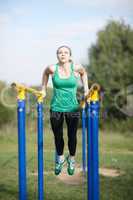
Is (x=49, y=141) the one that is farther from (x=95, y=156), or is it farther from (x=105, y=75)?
(x=95, y=156)

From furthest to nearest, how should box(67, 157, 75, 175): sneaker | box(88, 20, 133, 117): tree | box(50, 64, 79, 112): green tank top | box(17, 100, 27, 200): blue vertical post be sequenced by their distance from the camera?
box(88, 20, 133, 117): tree
box(67, 157, 75, 175): sneaker
box(50, 64, 79, 112): green tank top
box(17, 100, 27, 200): blue vertical post

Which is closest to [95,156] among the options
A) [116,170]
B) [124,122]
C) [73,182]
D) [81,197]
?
[81,197]

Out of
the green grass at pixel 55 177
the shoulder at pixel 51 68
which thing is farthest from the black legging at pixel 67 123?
the green grass at pixel 55 177

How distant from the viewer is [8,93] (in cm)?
1389

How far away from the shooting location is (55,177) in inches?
273

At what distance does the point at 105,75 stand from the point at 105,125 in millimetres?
2023

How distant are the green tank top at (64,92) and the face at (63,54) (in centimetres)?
14

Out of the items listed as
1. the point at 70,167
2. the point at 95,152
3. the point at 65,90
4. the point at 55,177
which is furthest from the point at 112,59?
the point at 95,152

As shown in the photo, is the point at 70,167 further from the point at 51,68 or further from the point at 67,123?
the point at 51,68

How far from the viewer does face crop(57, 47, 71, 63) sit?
14.1 ft

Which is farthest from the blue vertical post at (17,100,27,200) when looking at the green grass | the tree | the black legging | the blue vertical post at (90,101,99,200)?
the tree

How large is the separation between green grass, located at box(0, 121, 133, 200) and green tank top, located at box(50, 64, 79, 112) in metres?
1.65

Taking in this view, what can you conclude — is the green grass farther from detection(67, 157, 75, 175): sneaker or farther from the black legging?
the black legging

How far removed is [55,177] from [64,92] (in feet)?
9.72
